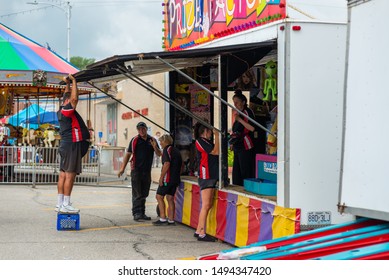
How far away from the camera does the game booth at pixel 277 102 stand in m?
7.49

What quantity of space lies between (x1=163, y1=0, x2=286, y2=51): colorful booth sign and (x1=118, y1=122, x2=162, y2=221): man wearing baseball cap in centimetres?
Result: 168

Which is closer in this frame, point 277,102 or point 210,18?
point 277,102

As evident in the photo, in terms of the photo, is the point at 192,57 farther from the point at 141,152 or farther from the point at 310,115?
the point at 141,152

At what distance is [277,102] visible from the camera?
788cm

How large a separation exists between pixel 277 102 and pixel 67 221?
14.4 ft

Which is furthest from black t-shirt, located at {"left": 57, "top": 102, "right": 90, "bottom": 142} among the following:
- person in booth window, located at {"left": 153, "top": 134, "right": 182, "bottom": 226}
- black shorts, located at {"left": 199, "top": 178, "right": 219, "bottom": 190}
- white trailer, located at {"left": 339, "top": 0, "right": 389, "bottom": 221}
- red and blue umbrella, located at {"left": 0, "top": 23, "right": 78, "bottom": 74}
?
red and blue umbrella, located at {"left": 0, "top": 23, "right": 78, "bottom": 74}

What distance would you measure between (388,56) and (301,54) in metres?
2.43

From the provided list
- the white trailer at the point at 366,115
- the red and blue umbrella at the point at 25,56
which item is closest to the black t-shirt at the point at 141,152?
the white trailer at the point at 366,115

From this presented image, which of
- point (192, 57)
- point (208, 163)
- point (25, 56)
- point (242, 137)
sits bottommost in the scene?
point (208, 163)

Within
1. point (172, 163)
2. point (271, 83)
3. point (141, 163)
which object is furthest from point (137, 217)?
point (271, 83)

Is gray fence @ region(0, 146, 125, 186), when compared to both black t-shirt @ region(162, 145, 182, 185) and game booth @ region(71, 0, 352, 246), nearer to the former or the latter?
black t-shirt @ region(162, 145, 182, 185)

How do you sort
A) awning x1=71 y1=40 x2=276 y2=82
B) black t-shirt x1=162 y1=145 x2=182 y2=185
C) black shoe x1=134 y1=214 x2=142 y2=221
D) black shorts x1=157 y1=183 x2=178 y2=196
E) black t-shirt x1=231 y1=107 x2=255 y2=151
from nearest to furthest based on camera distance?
awning x1=71 y1=40 x2=276 y2=82
black t-shirt x1=231 y1=107 x2=255 y2=151
black t-shirt x1=162 y1=145 x2=182 y2=185
black shorts x1=157 y1=183 x2=178 y2=196
black shoe x1=134 y1=214 x2=142 y2=221

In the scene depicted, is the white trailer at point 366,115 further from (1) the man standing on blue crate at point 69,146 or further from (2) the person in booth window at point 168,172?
(1) the man standing on blue crate at point 69,146

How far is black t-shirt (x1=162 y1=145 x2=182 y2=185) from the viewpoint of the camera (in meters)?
10.9
